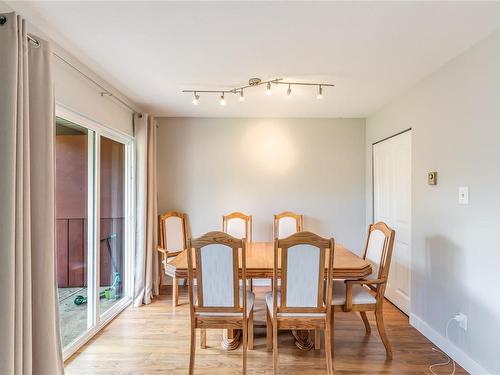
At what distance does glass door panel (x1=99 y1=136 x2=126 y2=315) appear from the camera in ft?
9.21

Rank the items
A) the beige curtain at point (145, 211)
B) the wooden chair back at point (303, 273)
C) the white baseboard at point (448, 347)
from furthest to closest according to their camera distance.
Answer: the beige curtain at point (145, 211) < the white baseboard at point (448, 347) < the wooden chair back at point (303, 273)

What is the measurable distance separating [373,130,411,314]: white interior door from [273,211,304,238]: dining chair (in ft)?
3.45

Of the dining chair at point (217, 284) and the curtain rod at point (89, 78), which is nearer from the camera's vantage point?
the curtain rod at point (89, 78)

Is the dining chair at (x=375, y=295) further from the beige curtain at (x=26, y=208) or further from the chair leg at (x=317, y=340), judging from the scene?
the beige curtain at (x=26, y=208)

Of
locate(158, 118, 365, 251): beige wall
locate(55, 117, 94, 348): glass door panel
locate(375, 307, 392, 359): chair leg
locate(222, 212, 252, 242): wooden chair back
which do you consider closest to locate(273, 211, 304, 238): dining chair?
locate(158, 118, 365, 251): beige wall

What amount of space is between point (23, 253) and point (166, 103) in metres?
2.26

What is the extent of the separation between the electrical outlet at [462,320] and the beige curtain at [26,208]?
2783 millimetres

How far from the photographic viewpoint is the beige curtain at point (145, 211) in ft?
10.6

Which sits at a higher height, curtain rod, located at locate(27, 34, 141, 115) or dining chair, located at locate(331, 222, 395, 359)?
curtain rod, located at locate(27, 34, 141, 115)

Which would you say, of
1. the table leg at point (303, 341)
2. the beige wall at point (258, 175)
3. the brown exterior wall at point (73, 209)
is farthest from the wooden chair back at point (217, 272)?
the beige wall at point (258, 175)

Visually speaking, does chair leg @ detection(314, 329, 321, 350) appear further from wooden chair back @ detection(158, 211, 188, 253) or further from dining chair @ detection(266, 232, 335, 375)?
wooden chair back @ detection(158, 211, 188, 253)

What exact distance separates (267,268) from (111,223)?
1972 millimetres

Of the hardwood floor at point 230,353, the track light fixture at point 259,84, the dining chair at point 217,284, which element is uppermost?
the track light fixture at point 259,84

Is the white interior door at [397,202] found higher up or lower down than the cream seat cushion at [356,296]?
higher up
